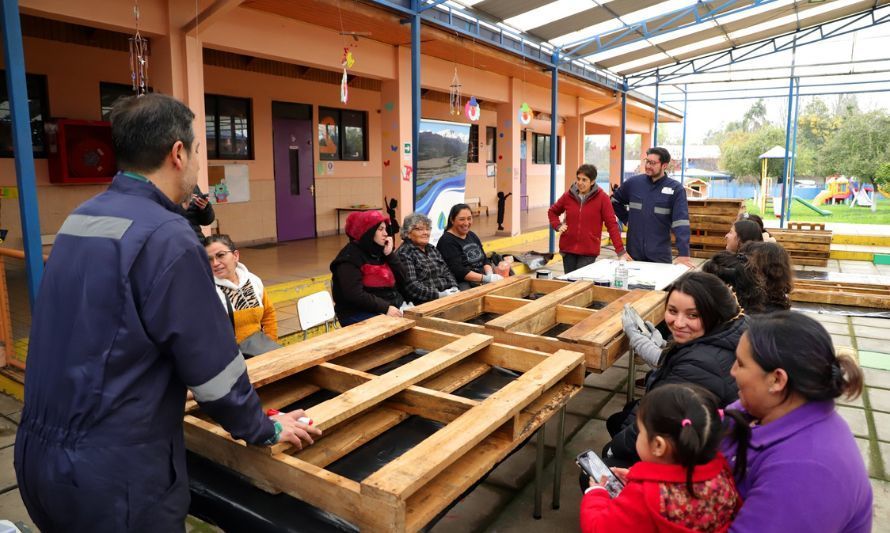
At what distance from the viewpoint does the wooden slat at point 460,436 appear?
1.58 metres

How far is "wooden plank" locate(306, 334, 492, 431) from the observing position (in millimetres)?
1999

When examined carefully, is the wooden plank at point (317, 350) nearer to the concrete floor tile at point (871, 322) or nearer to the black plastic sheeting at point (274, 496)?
the black plastic sheeting at point (274, 496)

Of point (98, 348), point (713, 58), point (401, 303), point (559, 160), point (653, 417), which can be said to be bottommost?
point (401, 303)

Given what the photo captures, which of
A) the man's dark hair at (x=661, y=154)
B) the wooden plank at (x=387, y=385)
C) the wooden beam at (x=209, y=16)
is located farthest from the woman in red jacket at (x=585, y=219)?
the wooden beam at (x=209, y=16)

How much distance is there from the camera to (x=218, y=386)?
1549 mm

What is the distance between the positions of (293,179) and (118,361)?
10.1 meters

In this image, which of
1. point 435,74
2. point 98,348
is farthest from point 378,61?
point 98,348

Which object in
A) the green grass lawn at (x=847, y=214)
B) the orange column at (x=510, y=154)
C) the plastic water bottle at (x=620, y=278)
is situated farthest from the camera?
the green grass lawn at (x=847, y=214)

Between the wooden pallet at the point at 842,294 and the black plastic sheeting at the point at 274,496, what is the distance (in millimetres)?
6709

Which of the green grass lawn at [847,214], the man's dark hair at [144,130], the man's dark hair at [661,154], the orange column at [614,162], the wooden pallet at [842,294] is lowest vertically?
the wooden pallet at [842,294]

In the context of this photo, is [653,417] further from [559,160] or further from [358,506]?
[559,160]

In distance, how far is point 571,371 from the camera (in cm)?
269

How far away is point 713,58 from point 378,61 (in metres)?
9.35

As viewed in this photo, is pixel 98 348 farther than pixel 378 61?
No
